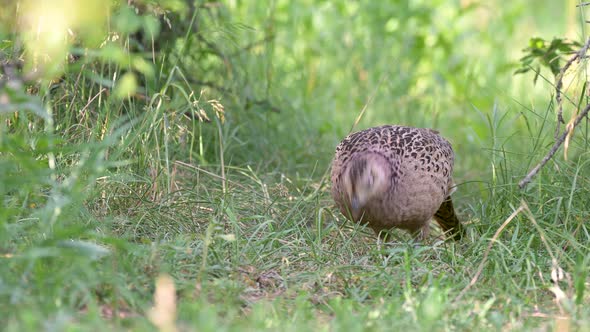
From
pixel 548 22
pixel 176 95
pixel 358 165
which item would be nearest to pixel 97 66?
pixel 176 95

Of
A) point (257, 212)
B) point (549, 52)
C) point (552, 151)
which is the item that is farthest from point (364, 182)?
point (549, 52)

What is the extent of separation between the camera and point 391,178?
4992mm

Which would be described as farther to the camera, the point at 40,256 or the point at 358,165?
the point at 358,165

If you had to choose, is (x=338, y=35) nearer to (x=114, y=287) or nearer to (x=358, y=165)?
(x=358, y=165)

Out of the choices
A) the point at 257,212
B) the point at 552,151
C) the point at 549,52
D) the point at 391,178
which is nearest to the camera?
the point at 552,151

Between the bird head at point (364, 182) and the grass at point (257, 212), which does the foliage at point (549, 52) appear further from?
the bird head at point (364, 182)

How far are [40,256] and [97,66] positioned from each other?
271 centimetres

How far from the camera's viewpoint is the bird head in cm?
485

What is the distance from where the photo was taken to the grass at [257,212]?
3.42 meters

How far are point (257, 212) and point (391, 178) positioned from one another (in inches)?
36.7

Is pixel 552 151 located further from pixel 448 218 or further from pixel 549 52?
pixel 448 218

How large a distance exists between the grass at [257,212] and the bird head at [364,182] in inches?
6.7

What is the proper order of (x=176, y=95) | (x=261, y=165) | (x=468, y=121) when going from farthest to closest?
1. (x=468, y=121)
2. (x=261, y=165)
3. (x=176, y=95)

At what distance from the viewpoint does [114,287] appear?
3.44m
